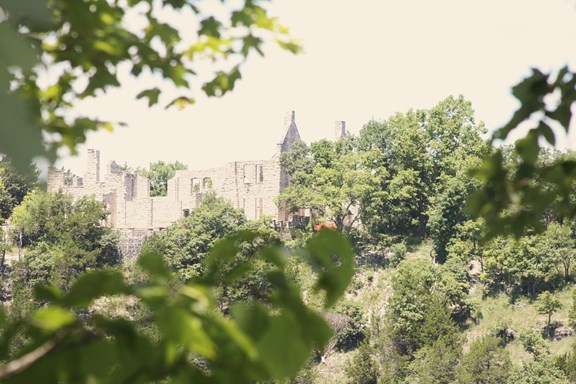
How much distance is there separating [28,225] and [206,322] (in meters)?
45.0

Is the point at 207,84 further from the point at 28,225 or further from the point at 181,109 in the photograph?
the point at 28,225

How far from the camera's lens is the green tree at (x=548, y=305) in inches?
1310

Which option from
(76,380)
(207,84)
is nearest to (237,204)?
(207,84)

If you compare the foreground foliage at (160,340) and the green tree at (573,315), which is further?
the green tree at (573,315)

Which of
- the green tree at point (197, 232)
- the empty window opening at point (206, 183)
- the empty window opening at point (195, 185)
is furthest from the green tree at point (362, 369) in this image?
the empty window opening at point (206, 183)

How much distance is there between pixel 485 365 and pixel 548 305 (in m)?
3.06

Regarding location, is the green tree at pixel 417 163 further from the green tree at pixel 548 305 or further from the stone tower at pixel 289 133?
the green tree at pixel 548 305

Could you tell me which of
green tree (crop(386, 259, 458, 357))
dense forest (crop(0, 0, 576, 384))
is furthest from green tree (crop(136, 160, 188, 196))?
green tree (crop(386, 259, 458, 357))

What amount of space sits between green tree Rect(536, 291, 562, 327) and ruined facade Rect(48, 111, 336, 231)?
1450cm

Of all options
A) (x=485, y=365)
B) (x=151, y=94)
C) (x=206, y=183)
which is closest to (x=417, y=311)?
(x=485, y=365)

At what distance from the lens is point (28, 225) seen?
4503 cm

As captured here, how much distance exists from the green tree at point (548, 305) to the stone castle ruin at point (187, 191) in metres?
14.5

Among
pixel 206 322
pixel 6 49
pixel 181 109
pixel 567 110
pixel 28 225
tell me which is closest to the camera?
pixel 6 49

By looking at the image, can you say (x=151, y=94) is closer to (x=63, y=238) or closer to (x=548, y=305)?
(x=548, y=305)
